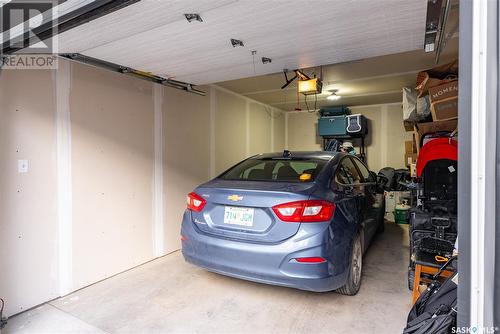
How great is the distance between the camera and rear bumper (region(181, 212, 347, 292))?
2.04 meters

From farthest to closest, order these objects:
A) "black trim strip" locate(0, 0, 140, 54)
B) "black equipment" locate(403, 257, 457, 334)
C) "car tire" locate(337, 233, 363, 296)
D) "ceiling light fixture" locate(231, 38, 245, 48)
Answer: "car tire" locate(337, 233, 363, 296)
"ceiling light fixture" locate(231, 38, 245, 48)
"black trim strip" locate(0, 0, 140, 54)
"black equipment" locate(403, 257, 457, 334)

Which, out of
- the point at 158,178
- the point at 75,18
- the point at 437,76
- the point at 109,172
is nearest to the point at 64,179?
the point at 109,172

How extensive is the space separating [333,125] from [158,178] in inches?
171

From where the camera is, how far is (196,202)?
2.49 meters

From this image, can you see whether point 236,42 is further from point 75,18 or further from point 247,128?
point 247,128

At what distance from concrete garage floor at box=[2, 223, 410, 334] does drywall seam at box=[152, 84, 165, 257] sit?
1.98ft

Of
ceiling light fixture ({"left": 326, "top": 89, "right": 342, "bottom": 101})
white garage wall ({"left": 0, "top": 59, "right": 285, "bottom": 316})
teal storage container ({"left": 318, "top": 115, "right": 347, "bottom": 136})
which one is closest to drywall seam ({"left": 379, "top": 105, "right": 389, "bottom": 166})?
teal storage container ({"left": 318, "top": 115, "right": 347, "bottom": 136})

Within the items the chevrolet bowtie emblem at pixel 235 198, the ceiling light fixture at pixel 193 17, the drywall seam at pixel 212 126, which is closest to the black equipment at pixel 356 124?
the drywall seam at pixel 212 126

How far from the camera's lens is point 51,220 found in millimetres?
2486

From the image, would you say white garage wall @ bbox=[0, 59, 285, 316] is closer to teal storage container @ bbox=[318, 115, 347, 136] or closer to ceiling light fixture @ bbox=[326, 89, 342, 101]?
ceiling light fixture @ bbox=[326, 89, 342, 101]

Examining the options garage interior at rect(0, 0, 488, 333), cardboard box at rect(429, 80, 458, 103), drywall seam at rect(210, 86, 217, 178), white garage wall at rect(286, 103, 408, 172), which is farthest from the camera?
white garage wall at rect(286, 103, 408, 172)

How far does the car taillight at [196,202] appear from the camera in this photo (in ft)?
8.02

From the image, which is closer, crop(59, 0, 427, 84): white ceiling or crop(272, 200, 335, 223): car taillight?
crop(59, 0, 427, 84): white ceiling

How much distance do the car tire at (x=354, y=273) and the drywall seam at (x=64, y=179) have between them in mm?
2466
